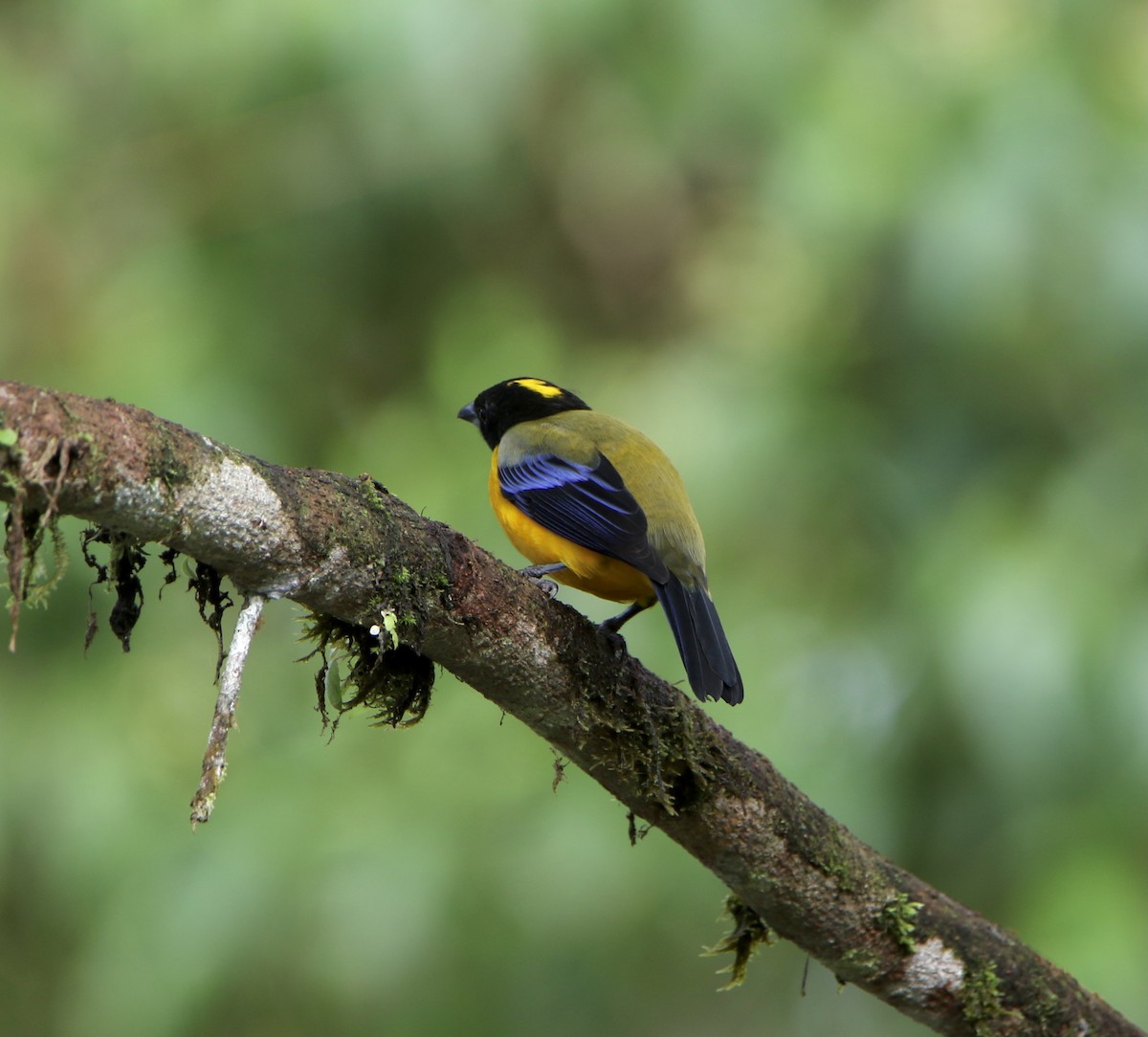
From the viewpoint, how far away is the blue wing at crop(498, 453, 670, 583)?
3.72 meters

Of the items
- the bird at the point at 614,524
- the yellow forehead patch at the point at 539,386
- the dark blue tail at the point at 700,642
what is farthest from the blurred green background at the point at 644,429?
the dark blue tail at the point at 700,642

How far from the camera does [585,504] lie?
13.0ft

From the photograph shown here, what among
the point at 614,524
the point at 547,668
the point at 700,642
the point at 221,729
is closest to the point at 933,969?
the point at 700,642

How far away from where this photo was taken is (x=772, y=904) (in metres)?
3.11

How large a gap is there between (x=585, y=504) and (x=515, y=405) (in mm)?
1455

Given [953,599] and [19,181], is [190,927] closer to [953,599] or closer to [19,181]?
[953,599]

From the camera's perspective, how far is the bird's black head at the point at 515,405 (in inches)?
207

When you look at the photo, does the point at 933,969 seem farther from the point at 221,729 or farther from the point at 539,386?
the point at 539,386

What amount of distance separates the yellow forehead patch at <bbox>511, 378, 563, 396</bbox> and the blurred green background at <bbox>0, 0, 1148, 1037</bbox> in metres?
0.50

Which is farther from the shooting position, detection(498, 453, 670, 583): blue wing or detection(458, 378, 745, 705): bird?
detection(498, 453, 670, 583): blue wing

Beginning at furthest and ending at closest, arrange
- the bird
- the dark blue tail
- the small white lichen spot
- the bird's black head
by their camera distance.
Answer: the bird's black head → the bird → the dark blue tail → the small white lichen spot

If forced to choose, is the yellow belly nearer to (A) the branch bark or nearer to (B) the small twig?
(A) the branch bark

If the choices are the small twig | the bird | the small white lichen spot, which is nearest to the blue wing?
the bird

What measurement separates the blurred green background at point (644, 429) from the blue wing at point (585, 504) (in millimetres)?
931
